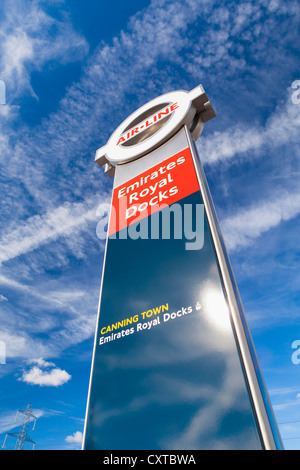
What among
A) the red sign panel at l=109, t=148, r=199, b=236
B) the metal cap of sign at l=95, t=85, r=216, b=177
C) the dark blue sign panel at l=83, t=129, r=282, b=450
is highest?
the metal cap of sign at l=95, t=85, r=216, b=177

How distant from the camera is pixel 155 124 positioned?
6016mm

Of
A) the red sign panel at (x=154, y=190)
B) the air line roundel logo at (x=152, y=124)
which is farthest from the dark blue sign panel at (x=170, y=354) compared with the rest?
the air line roundel logo at (x=152, y=124)

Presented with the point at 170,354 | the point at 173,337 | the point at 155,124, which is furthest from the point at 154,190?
the point at 170,354

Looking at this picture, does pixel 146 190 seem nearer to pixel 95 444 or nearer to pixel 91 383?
pixel 91 383

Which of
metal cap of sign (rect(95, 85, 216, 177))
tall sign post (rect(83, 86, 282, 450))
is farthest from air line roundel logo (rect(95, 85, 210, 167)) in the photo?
tall sign post (rect(83, 86, 282, 450))

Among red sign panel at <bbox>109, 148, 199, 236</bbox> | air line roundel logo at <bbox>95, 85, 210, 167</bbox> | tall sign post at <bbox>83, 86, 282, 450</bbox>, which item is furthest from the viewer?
air line roundel logo at <bbox>95, 85, 210, 167</bbox>

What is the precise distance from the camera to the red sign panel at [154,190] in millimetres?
4031

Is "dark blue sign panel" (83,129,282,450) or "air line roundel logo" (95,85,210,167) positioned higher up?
"air line roundel logo" (95,85,210,167)

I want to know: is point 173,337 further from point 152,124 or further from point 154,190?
point 152,124

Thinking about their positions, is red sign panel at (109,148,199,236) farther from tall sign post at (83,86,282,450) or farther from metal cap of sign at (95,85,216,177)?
metal cap of sign at (95,85,216,177)

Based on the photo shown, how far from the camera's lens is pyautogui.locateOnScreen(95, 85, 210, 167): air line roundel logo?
5359mm

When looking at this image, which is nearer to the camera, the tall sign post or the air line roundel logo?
the tall sign post

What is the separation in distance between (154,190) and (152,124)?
2.44 metres
